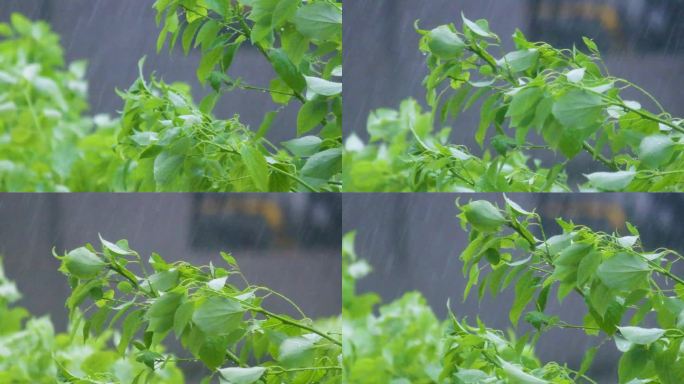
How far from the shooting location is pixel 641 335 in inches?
50.5

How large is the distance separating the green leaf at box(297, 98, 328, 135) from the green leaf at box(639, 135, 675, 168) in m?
0.49

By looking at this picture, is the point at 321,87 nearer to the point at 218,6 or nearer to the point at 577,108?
the point at 218,6

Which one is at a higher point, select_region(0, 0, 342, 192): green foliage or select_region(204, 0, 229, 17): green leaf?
select_region(204, 0, 229, 17): green leaf

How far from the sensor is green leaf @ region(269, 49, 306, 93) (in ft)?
4.86

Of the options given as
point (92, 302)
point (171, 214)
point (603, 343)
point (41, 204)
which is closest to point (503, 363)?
point (603, 343)

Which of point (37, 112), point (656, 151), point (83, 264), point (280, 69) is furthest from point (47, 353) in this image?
point (656, 151)

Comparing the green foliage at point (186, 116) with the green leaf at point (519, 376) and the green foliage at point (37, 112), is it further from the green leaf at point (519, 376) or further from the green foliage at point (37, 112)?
the green leaf at point (519, 376)

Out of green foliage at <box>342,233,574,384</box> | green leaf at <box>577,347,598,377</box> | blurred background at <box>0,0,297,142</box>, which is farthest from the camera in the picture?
blurred background at <box>0,0,297,142</box>

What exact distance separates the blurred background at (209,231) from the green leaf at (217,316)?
0.21 meters

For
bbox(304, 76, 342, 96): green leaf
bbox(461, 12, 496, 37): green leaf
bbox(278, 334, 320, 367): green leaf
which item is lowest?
bbox(278, 334, 320, 367): green leaf

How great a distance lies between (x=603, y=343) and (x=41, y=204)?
0.94 meters

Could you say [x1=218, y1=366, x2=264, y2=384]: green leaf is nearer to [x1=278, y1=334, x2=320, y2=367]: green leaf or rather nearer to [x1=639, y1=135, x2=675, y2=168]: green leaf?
[x1=278, y1=334, x2=320, y2=367]: green leaf

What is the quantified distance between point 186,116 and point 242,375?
0.40 metres

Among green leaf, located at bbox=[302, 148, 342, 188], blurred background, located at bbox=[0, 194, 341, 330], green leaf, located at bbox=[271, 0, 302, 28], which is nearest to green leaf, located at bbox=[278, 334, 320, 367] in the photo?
blurred background, located at bbox=[0, 194, 341, 330]
